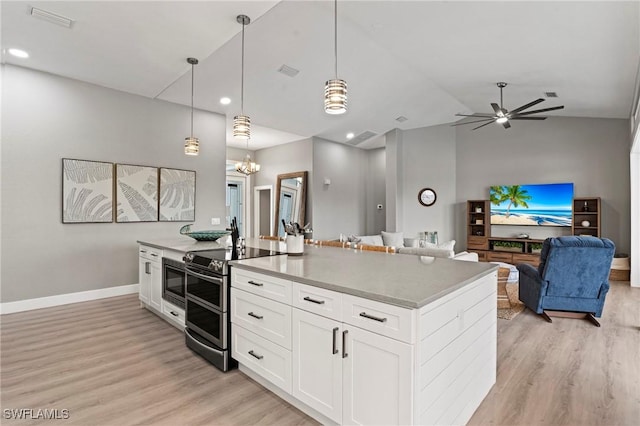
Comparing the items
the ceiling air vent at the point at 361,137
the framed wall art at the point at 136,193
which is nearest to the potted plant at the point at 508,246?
the ceiling air vent at the point at 361,137

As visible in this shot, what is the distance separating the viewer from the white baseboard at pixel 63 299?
161 inches

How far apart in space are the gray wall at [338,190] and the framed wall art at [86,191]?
4.16 m

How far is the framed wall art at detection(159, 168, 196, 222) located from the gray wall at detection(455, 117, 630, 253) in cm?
630

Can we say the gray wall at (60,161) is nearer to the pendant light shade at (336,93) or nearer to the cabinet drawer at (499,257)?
the pendant light shade at (336,93)

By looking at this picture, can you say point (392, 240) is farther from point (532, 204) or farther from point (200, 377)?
point (200, 377)

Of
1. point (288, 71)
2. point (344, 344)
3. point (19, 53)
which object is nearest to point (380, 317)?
point (344, 344)

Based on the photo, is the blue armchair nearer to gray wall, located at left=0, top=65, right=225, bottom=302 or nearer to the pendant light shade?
the pendant light shade

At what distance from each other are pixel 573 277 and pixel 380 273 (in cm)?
296

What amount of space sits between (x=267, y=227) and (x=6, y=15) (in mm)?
6580

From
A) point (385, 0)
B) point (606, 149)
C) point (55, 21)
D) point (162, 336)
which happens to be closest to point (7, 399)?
point (162, 336)

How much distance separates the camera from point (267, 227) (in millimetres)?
9078

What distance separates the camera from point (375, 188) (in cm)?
949

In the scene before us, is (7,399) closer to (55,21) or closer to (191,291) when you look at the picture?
(191,291)

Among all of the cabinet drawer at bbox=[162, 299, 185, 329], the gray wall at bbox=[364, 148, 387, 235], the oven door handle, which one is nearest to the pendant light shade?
the oven door handle
